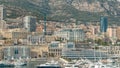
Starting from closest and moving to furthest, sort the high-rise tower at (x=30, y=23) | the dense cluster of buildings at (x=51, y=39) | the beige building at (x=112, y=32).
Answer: the dense cluster of buildings at (x=51, y=39)
the high-rise tower at (x=30, y=23)
the beige building at (x=112, y=32)

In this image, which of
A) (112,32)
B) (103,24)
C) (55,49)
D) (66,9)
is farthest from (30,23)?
(55,49)

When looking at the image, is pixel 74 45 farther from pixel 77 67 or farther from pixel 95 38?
pixel 77 67

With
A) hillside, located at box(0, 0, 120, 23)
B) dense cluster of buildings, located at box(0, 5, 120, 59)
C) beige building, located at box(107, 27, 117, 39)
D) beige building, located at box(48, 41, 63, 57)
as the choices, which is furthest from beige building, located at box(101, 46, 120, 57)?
hillside, located at box(0, 0, 120, 23)

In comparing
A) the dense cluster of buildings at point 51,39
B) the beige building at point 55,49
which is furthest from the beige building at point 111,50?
the beige building at point 55,49

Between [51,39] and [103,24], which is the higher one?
[103,24]

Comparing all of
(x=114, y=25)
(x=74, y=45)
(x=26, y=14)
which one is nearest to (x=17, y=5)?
(x=26, y=14)

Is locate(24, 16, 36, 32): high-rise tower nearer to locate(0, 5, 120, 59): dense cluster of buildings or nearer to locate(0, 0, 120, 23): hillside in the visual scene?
Result: locate(0, 5, 120, 59): dense cluster of buildings

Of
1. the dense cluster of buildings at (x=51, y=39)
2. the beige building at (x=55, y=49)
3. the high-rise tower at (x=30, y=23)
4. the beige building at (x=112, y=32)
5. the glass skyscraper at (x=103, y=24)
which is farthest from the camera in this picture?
the glass skyscraper at (x=103, y=24)

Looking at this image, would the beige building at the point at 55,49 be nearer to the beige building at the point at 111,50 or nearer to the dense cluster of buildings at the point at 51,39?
the dense cluster of buildings at the point at 51,39

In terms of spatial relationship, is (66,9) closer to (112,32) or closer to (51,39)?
(112,32)
